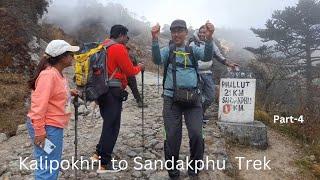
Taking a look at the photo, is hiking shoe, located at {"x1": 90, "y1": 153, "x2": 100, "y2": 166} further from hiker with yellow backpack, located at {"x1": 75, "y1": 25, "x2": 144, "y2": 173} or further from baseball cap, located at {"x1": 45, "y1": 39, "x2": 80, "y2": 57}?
baseball cap, located at {"x1": 45, "y1": 39, "x2": 80, "y2": 57}

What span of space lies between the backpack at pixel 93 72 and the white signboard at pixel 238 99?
139 inches

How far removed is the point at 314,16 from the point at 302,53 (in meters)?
2.55

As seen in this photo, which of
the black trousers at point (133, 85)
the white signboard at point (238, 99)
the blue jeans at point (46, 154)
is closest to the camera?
the blue jeans at point (46, 154)

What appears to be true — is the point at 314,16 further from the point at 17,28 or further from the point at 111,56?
the point at 111,56

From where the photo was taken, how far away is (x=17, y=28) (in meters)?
13.5

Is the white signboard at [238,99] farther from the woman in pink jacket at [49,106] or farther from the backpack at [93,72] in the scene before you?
the woman in pink jacket at [49,106]

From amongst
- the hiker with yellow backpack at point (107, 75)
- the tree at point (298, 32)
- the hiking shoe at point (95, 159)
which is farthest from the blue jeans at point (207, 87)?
the tree at point (298, 32)

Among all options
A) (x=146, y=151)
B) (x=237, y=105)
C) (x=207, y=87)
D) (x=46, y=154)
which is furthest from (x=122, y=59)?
(x=237, y=105)

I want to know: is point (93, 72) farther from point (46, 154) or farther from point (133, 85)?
point (133, 85)

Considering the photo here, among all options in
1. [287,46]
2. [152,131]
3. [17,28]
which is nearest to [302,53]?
[287,46]

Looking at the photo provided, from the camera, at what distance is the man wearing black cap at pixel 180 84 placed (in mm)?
5496

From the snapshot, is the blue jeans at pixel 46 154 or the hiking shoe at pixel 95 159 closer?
the blue jeans at pixel 46 154

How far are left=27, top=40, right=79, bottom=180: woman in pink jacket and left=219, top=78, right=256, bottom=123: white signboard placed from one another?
15.5 feet

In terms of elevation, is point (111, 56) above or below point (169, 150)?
above
